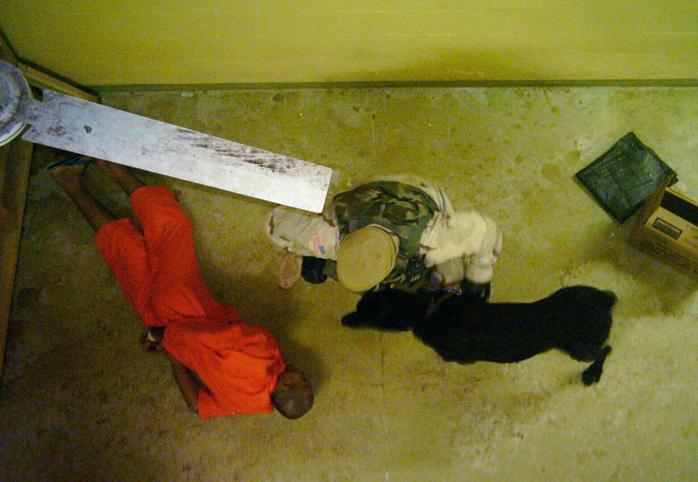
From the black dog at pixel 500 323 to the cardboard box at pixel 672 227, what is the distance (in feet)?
1.25

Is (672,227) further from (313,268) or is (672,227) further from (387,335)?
(313,268)

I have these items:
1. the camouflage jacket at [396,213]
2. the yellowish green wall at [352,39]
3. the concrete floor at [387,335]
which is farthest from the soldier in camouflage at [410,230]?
the yellowish green wall at [352,39]

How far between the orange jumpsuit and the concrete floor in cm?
32

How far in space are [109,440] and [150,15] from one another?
2.27 metres

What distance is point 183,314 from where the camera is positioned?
2182 mm

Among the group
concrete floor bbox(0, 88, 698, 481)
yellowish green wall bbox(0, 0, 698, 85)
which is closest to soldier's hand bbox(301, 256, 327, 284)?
concrete floor bbox(0, 88, 698, 481)

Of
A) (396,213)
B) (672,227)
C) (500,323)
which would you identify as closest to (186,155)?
(396,213)

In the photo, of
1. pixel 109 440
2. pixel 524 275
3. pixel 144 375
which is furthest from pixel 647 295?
pixel 109 440

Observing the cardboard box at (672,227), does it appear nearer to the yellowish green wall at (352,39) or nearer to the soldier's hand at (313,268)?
the yellowish green wall at (352,39)

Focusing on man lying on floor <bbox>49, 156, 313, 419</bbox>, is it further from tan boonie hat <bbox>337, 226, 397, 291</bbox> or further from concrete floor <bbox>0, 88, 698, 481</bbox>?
tan boonie hat <bbox>337, 226, 397, 291</bbox>

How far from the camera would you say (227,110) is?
2760 millimetres

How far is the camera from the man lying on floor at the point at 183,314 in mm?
1980

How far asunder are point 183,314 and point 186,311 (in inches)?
0.9

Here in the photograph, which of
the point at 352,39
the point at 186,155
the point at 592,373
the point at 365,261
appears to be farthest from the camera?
the point at 592,373
